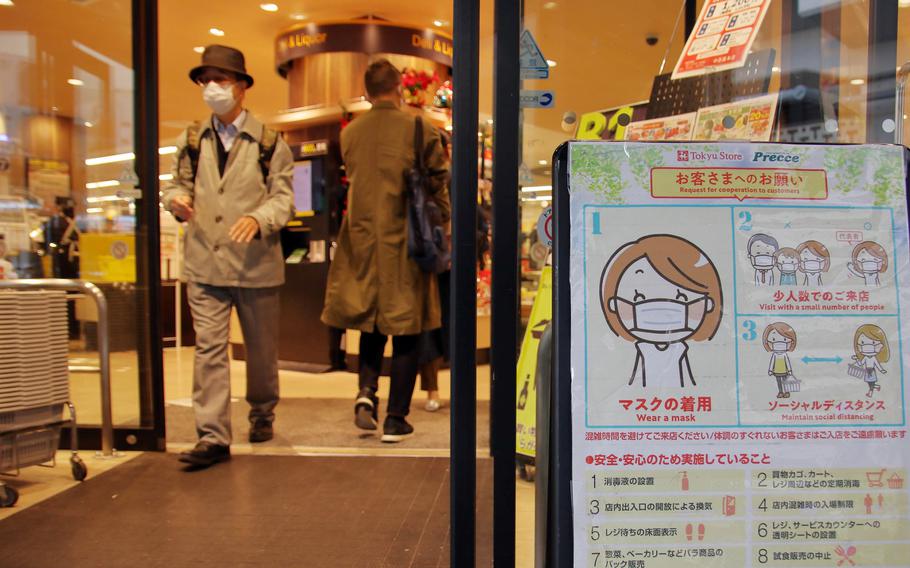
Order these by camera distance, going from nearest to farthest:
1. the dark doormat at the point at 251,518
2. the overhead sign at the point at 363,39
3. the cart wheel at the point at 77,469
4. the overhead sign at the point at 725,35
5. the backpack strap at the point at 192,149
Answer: the overhead sign at the point at 725,35 < the dark doormat at the point at 251,518 < the cart wheel at the point at 77,469 < the backpack strap at the point at 192,149 < the overhead sign at the point at 363,39

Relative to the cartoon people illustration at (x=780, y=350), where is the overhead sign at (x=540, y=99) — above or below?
above

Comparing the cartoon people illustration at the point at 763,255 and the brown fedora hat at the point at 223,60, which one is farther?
the brown fedora hat at the point at 223,60

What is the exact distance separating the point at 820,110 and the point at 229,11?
609cm

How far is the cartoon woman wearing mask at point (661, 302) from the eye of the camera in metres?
1.02

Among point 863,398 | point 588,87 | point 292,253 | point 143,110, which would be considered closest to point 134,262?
point 143,110

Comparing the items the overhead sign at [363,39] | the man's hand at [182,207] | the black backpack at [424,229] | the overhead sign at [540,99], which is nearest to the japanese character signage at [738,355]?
the overhead sign at [540,99]

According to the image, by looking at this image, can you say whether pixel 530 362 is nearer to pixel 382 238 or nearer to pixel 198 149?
pixel 382 238

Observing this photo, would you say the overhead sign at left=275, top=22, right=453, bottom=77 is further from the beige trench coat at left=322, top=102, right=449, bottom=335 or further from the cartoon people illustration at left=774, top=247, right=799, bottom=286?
the cartoon people illustration at left=774, top=247, right=799, bottom=286

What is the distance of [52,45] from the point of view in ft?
10.9

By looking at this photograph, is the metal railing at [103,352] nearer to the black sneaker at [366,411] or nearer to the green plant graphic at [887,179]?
the black sneaker at [366,411]

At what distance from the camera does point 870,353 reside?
1.03 metres

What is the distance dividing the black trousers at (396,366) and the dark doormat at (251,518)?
Answer: 380mm

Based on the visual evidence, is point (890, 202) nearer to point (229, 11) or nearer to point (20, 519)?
point (20, 519)

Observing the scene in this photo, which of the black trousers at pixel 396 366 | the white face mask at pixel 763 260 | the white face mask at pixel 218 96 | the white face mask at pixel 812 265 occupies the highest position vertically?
the white face mask at pixel 218 96
